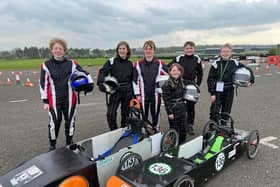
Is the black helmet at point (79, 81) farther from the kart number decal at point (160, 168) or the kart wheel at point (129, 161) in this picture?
the kart number decal at point (160, 168)

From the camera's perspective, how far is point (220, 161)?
113 inches

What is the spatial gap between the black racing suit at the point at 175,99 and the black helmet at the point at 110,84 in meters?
0.81

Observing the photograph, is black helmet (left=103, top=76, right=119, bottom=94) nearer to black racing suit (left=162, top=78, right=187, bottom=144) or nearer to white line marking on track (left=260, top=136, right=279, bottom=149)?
black racing suit (left=162, top=78, right=187, bottom=144)

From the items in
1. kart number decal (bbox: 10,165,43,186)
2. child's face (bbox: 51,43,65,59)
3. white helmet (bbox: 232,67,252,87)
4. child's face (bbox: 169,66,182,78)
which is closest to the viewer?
kart number decal (bbox: 10,165,43,186)

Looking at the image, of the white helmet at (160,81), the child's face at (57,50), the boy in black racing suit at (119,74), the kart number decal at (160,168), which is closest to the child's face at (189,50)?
the white helmet at (160,81)

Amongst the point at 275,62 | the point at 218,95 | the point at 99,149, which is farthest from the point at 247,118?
the point at 275,62

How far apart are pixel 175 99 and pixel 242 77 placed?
4.03 feet

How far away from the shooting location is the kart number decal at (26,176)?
213 centimetres

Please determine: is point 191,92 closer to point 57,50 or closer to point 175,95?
point 175,95

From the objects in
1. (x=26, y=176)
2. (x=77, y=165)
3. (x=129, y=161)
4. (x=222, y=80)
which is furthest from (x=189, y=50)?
(x=26, y=176)

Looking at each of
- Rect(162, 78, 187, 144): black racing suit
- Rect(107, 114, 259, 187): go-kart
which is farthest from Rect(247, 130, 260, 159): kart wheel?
Rect(162, 78, 187, 144): black racing suit

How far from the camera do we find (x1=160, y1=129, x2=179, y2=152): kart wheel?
3255 millimetres

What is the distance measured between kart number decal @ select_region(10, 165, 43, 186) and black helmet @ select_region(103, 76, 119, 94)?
1.71m

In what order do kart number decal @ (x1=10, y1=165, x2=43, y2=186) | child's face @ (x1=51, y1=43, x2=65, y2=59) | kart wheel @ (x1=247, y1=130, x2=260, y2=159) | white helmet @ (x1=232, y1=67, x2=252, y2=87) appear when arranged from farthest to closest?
white helmet @ (x1=232, y1=67, x2=252, y2=87) < kart wheel @ (x1=247, y1=130, x2=260, y2=159) < child's face @ (x1=51, y1=43, x2=65, y2=59) < kart number decal @ (x1=10, y1=165, x2=43, y2=186)
